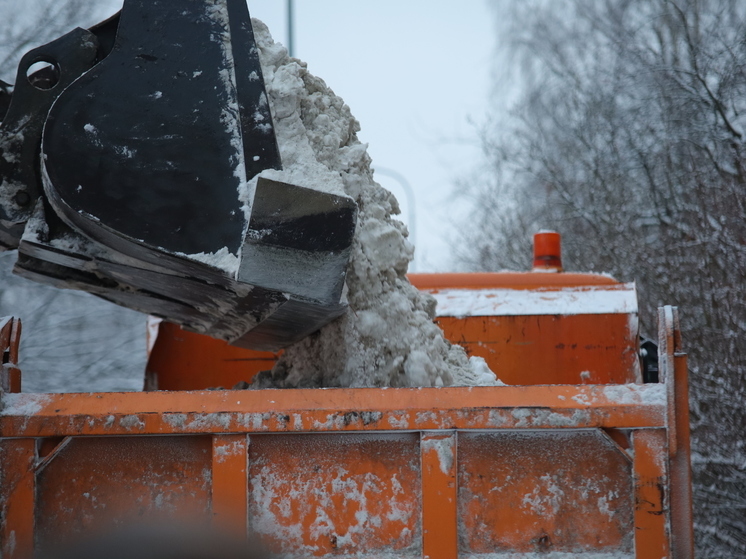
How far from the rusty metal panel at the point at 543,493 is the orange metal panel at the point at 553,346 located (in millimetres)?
1368

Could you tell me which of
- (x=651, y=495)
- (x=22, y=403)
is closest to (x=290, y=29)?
(x=22, y=403)

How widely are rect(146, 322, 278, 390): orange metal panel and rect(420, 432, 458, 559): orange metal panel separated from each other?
4.86 feet

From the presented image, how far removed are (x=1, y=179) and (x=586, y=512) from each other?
178 cm

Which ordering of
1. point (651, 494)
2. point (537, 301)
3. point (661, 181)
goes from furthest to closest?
point (661, 181) < point (537, 301) < point (651, 494)

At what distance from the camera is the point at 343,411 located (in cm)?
187

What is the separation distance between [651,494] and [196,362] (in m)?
2.08

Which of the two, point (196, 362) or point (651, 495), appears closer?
point (651, 495)

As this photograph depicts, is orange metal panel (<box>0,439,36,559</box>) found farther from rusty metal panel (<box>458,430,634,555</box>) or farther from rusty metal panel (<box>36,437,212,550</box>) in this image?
rusty metal panel (<box>458,430,634,555</box>)

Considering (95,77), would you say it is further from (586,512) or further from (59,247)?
(586,512)

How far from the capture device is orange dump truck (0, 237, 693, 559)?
186 centimetres

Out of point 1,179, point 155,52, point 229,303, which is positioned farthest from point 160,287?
point 155,52

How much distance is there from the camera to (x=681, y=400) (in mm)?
1877

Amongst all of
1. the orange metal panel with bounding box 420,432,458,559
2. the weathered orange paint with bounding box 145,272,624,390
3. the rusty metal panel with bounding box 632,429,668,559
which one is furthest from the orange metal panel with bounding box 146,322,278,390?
the rusty metal panel with bounding box 632,429,668,559

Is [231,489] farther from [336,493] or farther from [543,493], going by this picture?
[543,493]
